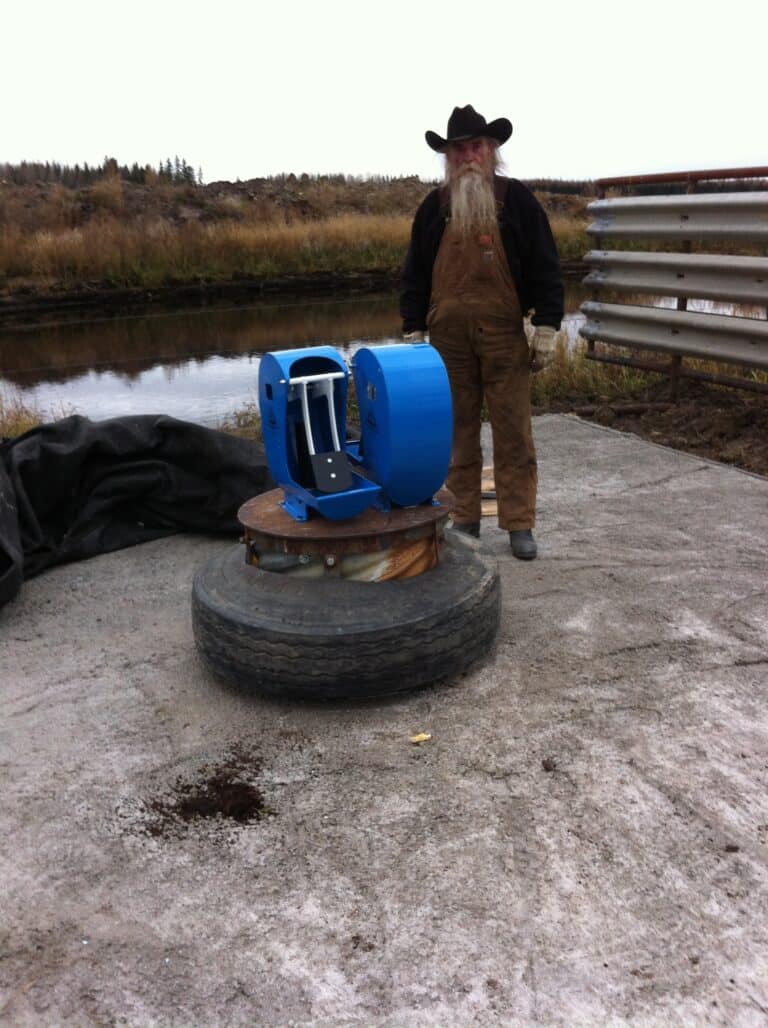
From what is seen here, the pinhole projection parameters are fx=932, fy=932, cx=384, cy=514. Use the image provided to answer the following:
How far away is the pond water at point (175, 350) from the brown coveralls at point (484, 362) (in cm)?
426

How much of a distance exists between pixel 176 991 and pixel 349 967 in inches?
14.2

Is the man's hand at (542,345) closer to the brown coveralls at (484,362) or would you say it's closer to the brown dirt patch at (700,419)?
the brown coveralls at (484,362)

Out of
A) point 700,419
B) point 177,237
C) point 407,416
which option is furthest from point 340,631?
point 177,237

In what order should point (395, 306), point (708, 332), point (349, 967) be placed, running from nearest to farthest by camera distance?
1. point (349, 967)
2. point (708, 332)
3. point (395, 306)

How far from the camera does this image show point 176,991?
193cm

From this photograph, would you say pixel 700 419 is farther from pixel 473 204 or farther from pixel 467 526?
pixel 473 204

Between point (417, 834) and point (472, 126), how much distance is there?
10.3ft

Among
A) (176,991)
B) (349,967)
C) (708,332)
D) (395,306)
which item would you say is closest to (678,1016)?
(349,967)

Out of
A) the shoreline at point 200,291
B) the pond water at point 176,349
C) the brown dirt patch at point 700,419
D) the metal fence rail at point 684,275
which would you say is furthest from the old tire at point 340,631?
the shoreline at point 200,291

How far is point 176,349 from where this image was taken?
13375mm

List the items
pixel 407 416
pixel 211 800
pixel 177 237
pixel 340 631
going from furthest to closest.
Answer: pixel 177 237 < pixel 407 416 < pixel 340 631 < pixel 211 800

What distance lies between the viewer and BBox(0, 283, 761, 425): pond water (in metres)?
9.79

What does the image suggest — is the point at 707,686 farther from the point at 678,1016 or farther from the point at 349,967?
the point at 349,967

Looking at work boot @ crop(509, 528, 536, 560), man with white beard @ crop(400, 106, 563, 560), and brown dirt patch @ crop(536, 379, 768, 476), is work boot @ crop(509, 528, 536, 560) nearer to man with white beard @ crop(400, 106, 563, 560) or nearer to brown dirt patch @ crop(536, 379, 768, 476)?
man with white beard @ crop(400, 106, 563, 560)
